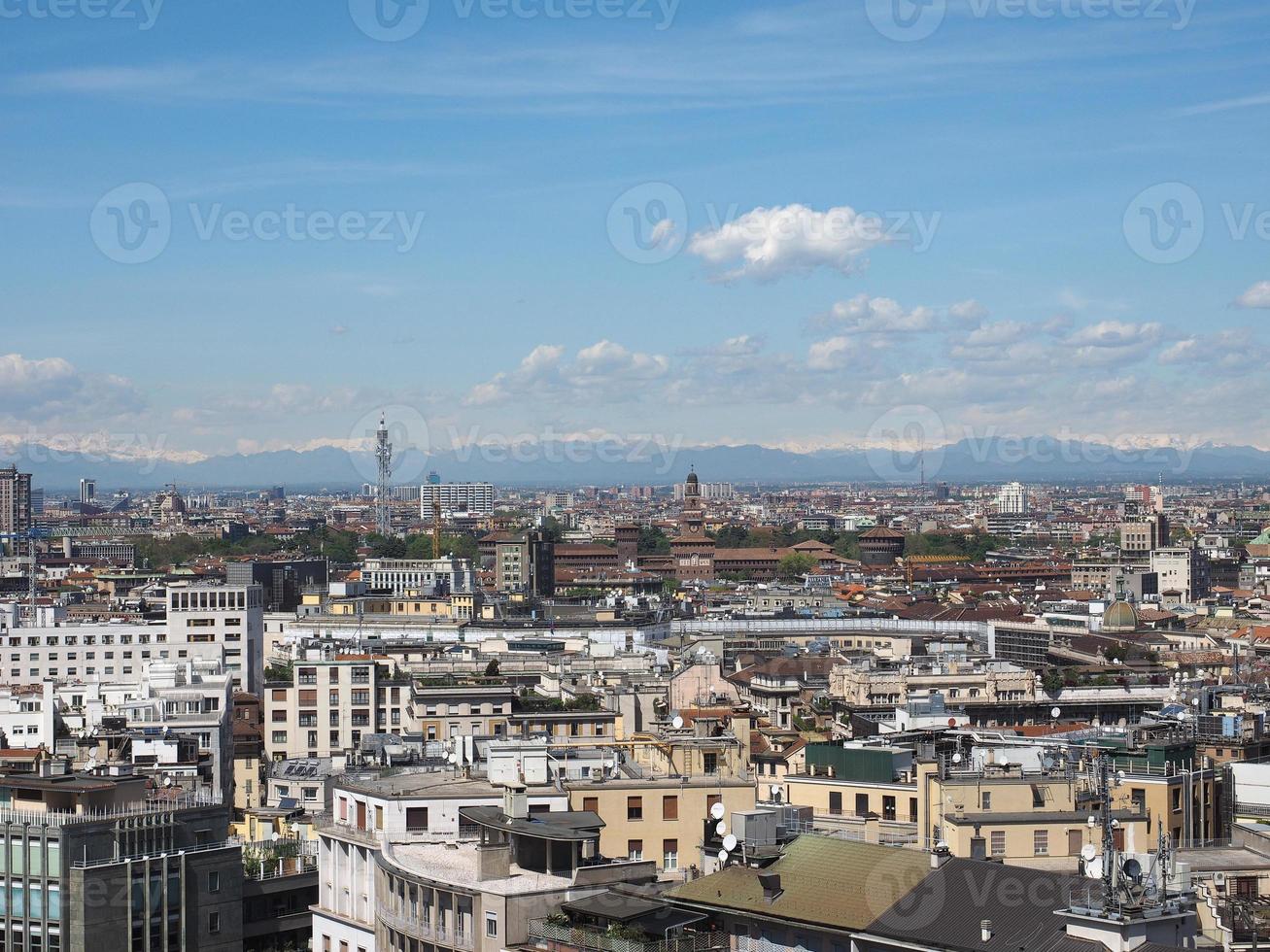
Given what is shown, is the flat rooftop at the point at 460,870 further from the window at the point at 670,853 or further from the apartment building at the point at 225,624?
the apartment building at the point at 225,624

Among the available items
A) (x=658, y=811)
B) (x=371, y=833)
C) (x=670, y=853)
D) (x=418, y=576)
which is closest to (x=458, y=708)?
(x=658, y=811)

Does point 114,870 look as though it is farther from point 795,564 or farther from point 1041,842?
point 795,564

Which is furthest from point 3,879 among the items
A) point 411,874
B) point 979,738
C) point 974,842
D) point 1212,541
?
point 1212,541

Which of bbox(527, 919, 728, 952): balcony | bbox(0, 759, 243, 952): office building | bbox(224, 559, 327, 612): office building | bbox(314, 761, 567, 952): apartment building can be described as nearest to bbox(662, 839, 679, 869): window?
bbox(314, 761, 567, 952): apartment building

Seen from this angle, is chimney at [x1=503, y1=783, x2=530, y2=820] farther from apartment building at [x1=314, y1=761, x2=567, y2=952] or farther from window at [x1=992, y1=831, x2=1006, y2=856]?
window at [x1=992, y1=831, x2=1006, y2=856]

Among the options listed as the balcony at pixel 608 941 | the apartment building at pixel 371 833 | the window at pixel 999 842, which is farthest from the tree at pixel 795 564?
the balcony at pixel 608 941
